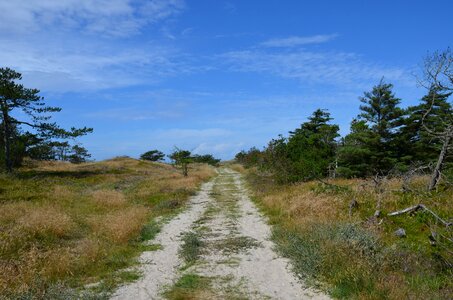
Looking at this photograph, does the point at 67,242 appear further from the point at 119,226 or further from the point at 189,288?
the point at 189,288

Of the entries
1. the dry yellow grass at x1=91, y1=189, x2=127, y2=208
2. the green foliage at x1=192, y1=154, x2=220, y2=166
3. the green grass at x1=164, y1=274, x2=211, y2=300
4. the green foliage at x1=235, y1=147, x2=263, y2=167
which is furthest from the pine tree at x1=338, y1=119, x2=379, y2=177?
the green foliage at x1=192, y1=154, x2=220, y2=166

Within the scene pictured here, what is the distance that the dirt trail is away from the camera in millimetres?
7719

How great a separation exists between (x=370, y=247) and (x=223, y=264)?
3725 mm

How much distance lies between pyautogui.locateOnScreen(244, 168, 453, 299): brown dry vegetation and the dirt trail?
554mm

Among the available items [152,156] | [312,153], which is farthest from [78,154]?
[312,153]

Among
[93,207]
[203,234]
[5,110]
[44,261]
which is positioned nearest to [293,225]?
[203,234]

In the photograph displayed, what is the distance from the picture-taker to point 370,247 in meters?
9.00

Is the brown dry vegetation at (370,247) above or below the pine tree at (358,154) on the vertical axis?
below

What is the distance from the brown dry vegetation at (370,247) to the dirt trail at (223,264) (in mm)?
554

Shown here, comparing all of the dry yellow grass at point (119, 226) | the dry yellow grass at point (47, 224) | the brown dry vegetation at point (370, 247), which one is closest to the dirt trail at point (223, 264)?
the brown dry vegetation at point (370, 247)

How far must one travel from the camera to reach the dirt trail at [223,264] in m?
7.72

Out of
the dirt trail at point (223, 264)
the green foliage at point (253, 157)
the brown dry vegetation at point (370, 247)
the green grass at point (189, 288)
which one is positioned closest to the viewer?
the brown dry vegetation at point (370, 247)

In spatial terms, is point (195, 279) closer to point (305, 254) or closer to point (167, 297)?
point (167, 297)

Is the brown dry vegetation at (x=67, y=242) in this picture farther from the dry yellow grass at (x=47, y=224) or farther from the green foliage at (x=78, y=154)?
the green foliage at (x=78, y=154)
